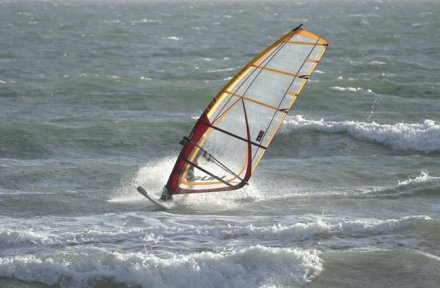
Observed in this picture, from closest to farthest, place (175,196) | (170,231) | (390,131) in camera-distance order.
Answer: (170,231)
(175,196)
(390,131)

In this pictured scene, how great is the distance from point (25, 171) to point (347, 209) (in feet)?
20.0

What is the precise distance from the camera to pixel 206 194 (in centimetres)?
1308

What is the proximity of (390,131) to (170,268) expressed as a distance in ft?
33.5

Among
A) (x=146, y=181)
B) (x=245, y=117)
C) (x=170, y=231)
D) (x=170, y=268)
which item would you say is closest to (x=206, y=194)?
(x=146, y=181)

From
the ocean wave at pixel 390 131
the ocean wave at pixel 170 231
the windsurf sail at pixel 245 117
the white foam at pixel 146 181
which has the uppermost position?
the windsurf sail at pixel 245 117

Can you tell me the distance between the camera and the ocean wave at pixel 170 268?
9.57 m

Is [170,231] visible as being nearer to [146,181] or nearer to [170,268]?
[170,268]

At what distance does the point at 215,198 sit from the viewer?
1308cm

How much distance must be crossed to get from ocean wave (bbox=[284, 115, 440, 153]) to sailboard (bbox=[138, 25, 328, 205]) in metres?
6.57

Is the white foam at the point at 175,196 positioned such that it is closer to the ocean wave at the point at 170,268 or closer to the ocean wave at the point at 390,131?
the ocean wave at the point at 170,268

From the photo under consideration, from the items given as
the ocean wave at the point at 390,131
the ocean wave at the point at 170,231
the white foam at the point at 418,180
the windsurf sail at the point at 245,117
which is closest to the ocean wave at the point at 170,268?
the ocean wave at the point at 170,231

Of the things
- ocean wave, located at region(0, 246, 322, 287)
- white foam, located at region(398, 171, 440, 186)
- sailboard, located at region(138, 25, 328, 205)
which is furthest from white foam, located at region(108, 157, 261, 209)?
ocean wave, located at region(0, 246, 322, 287)

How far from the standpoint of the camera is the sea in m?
9.84

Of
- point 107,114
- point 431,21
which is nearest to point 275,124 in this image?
point 107,114
